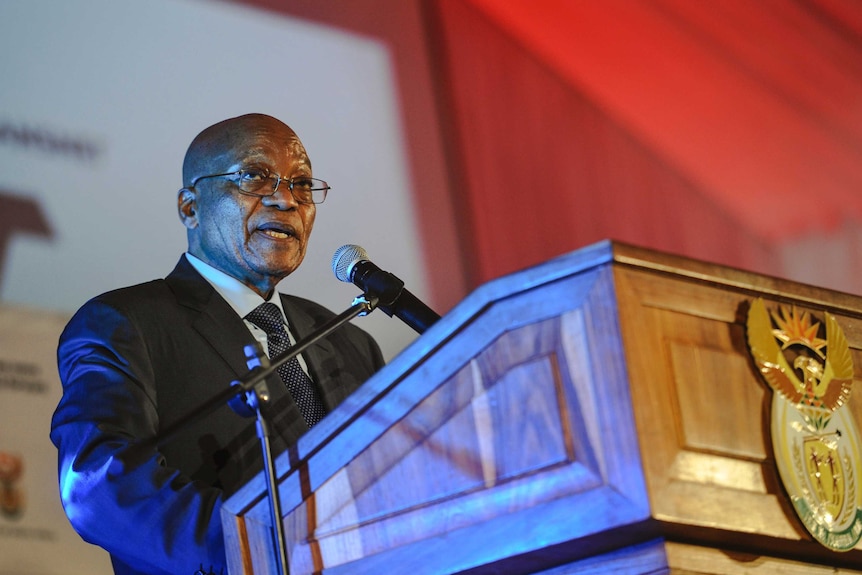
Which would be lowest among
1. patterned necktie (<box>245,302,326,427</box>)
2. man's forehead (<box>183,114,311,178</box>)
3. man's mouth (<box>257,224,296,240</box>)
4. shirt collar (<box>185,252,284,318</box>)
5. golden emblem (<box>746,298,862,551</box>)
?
golden emblem (<box>746,298,862,551</box>)

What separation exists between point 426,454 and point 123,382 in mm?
643

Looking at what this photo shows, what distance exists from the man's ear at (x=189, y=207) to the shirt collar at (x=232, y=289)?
7 centimetres

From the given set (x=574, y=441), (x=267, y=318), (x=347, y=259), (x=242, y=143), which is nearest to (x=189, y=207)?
(x=242, y=143)

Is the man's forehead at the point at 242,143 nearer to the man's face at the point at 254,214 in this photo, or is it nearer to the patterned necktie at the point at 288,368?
the man's face at the point at 254,214

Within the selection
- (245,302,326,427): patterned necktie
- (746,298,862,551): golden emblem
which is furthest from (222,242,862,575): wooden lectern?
(245,302,326,427): patterned necktie

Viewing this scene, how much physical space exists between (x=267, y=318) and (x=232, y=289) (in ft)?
0.36

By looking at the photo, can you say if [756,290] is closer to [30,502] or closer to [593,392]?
[593,392]

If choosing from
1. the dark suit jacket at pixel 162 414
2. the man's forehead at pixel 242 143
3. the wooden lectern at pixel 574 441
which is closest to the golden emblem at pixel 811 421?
the wooden lectern at pixel 574 441

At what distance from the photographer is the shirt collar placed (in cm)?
229

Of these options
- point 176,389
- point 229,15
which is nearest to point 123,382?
point 176,389

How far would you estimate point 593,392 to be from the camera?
1.33m

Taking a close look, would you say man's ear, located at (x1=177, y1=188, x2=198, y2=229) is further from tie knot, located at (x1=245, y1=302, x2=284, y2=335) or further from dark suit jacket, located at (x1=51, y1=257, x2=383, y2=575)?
tie knot, located at (x1=245, y1=302, x2=284, y2=335)

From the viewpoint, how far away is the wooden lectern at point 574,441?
1311 mm

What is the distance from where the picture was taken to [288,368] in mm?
2176
